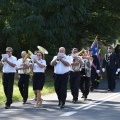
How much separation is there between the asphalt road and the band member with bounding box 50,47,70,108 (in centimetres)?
43

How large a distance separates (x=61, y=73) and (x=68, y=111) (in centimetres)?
131

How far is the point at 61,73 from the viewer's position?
12.7 meters

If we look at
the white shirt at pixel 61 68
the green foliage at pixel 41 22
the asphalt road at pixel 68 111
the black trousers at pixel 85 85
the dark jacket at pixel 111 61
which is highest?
the green foliage at pixel 41 22

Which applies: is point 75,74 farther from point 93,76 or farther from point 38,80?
point 93,76

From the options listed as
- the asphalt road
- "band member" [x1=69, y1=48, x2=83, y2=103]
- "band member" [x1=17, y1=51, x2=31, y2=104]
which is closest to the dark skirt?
the asphalt road

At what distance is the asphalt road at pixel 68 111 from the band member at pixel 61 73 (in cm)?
43

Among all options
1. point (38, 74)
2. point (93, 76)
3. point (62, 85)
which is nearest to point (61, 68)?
point (62, 85)

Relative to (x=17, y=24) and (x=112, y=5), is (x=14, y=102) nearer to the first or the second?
(x=17, y=24)

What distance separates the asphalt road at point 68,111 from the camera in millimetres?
10930

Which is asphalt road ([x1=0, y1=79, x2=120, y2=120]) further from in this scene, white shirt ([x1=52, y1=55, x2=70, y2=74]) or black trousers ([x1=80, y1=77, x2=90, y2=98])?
white shirt ([x1=52, y1=55, x2=70, y2=74])

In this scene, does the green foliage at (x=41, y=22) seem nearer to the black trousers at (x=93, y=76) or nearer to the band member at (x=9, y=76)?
the black trousers at (x=93, y=76)

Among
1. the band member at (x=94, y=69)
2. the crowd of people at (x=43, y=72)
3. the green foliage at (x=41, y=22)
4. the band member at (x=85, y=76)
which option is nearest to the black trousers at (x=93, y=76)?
the band member at (x=94, y=69)

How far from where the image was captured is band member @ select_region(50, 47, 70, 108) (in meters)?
12.6

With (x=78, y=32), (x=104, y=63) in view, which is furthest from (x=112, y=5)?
(x=104, y=63)
